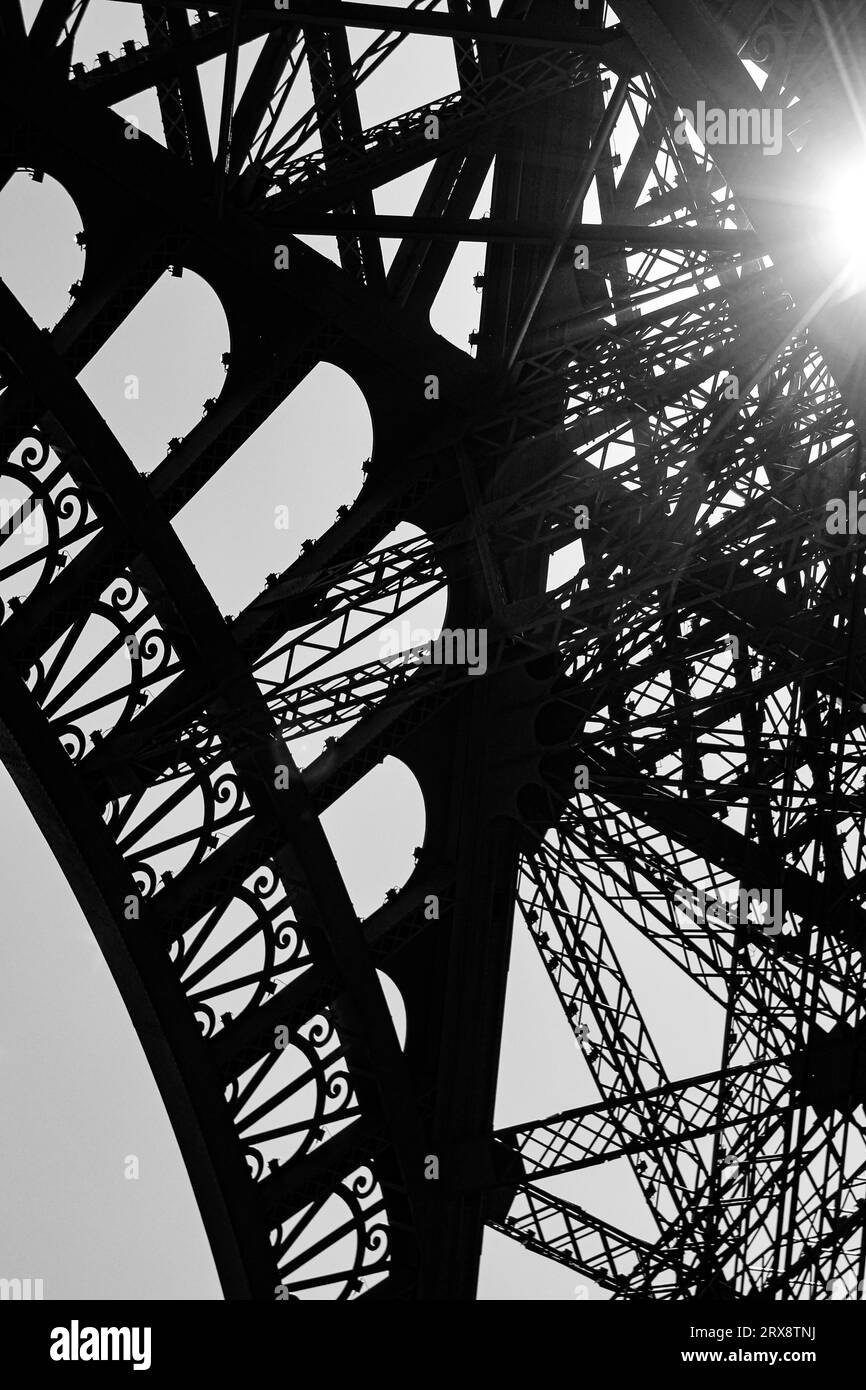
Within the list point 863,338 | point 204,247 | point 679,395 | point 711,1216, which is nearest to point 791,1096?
point 711,1216

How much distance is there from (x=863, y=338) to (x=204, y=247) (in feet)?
16.6

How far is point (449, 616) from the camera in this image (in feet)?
42.4

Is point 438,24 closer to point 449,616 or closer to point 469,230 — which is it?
point 469,230

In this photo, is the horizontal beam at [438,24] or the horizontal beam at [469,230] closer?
the horizontal beam at [438,24]

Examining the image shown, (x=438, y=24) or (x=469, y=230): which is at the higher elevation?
(x=438, y=24)

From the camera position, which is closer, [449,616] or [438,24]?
[438,24]

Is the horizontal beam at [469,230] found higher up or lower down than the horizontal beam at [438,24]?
lower down

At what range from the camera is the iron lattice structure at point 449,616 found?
1091cm

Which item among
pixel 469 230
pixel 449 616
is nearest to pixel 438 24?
pixel 469 230

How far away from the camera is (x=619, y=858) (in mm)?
12570

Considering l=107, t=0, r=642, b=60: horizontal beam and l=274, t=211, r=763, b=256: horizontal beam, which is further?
l=274, t=211, r=763, b=256: horizontal beam

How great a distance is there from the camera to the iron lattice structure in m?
10.9

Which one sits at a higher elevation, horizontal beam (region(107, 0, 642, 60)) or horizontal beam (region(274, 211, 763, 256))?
horizontal beam (region(107, 0, 642, 60))
